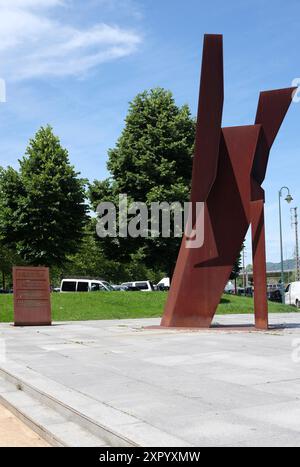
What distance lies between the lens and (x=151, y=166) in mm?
32875

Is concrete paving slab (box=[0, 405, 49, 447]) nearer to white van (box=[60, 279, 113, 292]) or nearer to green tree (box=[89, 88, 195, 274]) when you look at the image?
green tree (box=[89, 88, 195, 274])

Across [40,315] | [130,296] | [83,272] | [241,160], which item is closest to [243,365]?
[241,160]

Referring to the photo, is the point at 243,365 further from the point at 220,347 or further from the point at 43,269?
the point at 43,269

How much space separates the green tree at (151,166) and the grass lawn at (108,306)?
5.62 meters

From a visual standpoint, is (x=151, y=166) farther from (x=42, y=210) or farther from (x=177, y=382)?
(x=177, y=382)

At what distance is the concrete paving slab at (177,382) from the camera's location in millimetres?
4848

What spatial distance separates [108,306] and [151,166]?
37.9ft

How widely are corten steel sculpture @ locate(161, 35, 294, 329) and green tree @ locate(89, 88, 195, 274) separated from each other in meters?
16.4

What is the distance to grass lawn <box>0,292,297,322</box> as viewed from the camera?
2172 cm

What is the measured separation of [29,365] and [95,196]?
26044 mm

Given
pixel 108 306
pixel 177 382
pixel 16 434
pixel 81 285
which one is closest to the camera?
pixel 16 434

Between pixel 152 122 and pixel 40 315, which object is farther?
pixel 152 122

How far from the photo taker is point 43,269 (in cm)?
1820

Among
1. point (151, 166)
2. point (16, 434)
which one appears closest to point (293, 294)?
point (151, 166)
